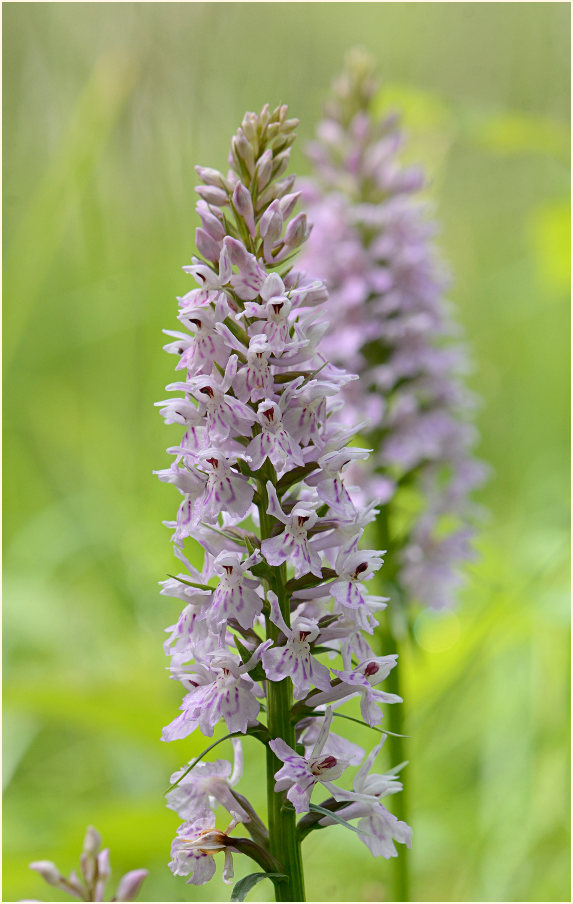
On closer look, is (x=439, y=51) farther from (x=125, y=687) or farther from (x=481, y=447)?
(x=125, y=687)

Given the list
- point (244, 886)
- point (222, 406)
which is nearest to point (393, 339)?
point (222, 406)

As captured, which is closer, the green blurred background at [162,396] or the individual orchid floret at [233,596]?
the individual orchid floret at [233,596]

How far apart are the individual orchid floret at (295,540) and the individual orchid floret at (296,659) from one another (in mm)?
63

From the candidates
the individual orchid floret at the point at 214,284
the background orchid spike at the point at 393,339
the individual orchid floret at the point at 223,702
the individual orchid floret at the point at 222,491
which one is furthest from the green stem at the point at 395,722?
the individual orchid floret at the point at 214,284

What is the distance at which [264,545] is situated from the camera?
129 cm

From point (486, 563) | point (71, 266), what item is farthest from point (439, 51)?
point (486, 563)

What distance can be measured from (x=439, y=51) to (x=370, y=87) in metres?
3.61

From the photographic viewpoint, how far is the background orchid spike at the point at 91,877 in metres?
1.50

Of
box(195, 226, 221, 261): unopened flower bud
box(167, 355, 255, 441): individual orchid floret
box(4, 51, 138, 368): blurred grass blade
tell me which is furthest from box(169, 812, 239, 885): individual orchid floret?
box(4, 51, 138, 368): blurred grass blade

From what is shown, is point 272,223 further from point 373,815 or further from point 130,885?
point 130,885

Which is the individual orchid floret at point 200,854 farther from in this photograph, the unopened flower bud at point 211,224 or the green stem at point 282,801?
the unopened flower bud at point 211,224

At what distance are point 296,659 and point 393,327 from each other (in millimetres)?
1755

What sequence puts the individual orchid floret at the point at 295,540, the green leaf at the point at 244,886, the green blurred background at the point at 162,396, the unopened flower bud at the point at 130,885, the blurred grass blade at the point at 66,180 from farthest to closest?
1. the blurred grass blade at the point at 66,180
2. the green blurred background at the point at 162,396
3. the unopened flower bud at the point at 130,885
4. the individual orchid floret at the point at 295,540
5. the green leaf at the point at 244,886

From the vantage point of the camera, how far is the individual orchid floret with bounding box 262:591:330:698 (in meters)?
1.26
